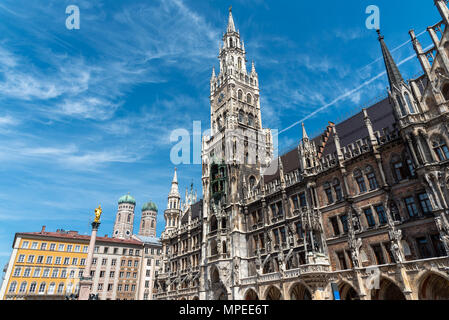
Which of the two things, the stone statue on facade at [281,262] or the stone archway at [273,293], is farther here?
the stone archway at [273,293]

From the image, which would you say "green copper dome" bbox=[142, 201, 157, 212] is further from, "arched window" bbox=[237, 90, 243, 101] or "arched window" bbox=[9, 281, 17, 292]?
"arched window" bbox=[237, 90, 243, 101]

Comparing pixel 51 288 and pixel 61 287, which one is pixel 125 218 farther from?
pixel 51 288

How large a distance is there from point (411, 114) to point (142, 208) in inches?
5306

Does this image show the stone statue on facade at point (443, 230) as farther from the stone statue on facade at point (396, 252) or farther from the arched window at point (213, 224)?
the arched window at point (213, 224)

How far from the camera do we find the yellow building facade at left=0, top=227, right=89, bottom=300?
54062 mm

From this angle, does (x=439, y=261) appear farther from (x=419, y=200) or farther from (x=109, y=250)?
(x=109, y=250)

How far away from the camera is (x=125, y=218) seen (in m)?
133

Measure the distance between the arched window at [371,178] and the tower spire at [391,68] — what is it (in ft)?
24.6

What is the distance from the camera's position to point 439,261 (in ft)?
62.7

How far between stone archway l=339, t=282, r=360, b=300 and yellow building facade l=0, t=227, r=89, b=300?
5011 centimetres

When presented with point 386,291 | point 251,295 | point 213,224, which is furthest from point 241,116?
point 386,291

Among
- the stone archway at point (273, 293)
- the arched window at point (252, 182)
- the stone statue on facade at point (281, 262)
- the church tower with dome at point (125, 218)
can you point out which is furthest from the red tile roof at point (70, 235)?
the church tower with dome at point (125, 218)

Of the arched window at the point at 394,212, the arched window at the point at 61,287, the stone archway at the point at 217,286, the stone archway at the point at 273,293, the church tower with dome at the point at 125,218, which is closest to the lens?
the arched window at the point at 394,212

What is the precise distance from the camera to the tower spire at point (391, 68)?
→ 81.2 feet
